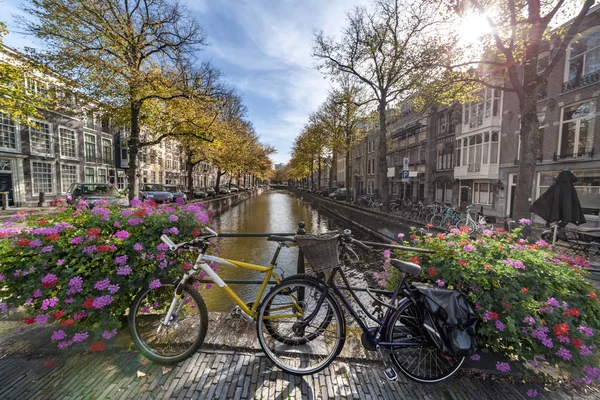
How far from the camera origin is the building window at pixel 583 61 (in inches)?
517

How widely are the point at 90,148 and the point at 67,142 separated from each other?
3743 millimetres

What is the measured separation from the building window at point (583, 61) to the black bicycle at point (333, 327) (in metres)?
18.6

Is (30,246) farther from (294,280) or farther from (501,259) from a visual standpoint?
(501,259)

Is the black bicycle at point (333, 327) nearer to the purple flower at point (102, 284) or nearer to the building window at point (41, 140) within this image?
the purple flower at point (102, 284)

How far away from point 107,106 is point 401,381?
16.3m

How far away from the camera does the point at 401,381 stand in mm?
2330

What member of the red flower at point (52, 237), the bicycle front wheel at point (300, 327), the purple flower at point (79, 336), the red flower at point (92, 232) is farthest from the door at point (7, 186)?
the bicycle front wheel at point (300, 327)

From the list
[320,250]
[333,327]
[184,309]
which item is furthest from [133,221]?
[333,327]

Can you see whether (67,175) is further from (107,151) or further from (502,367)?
(502,367)

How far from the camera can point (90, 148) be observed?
30.2 meters

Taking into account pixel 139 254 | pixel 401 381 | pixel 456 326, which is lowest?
pixel 401 381

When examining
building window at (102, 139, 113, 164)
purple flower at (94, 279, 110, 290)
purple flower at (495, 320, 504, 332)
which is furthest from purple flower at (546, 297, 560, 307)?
building window at (102, 139, 113, 164)

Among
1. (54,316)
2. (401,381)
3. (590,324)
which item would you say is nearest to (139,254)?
(54,316)

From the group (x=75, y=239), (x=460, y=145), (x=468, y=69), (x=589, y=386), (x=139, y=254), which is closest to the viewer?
(x=589, y=386)
